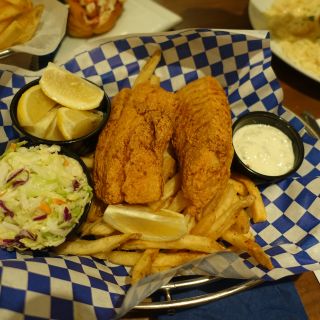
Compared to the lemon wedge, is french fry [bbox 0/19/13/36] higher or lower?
higher

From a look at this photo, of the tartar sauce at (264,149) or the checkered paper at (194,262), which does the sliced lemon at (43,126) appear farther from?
the tartar sauce at (264,149)

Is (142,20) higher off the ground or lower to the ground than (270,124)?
higher

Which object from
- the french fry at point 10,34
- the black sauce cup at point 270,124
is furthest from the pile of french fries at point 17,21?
the black sauce cup at point 270,124

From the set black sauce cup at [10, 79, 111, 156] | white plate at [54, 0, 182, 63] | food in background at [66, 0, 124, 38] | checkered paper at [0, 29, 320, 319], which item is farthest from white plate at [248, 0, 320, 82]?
black sauce cup at [10, 79, 111, 156]

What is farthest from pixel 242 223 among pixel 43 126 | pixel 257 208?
pixel 43 126

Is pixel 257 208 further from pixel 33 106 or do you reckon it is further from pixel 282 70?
pixel 282 70

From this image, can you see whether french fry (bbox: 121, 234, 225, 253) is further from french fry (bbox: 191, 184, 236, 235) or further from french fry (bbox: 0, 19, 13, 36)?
french fry (bbox: 0, 19, 13, 36)

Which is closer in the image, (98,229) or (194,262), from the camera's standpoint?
(194,262)
